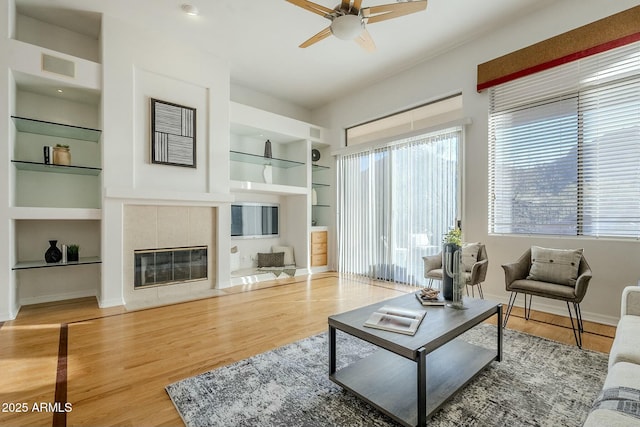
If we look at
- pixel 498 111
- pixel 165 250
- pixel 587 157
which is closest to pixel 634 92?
pixel 587 157

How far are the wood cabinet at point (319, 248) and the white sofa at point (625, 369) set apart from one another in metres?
4.53

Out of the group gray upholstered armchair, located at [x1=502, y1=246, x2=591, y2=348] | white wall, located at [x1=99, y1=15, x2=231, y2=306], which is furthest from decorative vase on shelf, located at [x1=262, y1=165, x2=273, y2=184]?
gray upholstered armchair, located at [x1=502, y1=246, x2=591, y2=348]

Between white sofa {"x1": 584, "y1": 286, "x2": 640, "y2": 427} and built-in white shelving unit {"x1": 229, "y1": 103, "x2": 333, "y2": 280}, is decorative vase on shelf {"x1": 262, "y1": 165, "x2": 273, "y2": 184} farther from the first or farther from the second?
white sofa {"x1": 584, "y1": 286, "x2": 640, "y2": 427}

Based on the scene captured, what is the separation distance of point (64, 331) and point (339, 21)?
12.8 ft

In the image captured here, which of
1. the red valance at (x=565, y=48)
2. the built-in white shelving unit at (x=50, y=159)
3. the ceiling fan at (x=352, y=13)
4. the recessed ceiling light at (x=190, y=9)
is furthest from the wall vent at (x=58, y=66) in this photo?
the red valance at (x=565, y=48)

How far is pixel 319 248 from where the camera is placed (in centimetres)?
613

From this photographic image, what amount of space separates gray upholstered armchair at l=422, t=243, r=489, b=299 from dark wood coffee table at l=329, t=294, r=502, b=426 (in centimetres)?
112

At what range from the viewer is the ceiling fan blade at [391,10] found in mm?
2532

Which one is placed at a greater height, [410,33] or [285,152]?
[410,33]

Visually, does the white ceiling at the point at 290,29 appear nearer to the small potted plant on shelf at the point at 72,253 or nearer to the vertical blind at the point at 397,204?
the vertical blind at the point at 397,204

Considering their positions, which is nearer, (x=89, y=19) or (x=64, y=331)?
(x=64, y=331)

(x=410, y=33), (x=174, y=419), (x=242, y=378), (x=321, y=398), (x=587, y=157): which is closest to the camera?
(x=174, y=419)

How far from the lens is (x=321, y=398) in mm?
1816

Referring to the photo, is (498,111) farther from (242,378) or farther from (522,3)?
(242,378)
